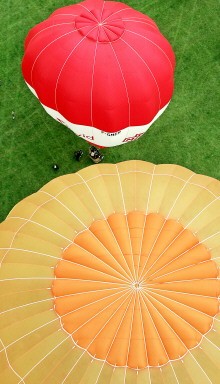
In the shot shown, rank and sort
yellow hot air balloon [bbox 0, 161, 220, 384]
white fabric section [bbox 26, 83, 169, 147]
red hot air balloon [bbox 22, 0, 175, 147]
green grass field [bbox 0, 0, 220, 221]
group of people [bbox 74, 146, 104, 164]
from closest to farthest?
yellow hot air balloon [bbox 0, 161, 220, 384], red hot air balloon [bbox 22, 0, 175, 147], white fabric section [bbox 26, 83, 169, 147], group of people [bbox 74, 146, 104, 164], green grass field [bbox 0, 0, 220, 221]

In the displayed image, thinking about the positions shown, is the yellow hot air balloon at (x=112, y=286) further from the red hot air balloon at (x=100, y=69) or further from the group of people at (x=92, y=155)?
the group of people at (x=92, y=155)

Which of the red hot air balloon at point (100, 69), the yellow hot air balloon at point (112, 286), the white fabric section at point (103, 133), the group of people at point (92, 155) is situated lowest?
the yellow hot air balloon at point (112, 286)

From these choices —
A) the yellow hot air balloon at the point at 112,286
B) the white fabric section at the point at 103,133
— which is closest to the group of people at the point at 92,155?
the white fabric section at the point at 103,133

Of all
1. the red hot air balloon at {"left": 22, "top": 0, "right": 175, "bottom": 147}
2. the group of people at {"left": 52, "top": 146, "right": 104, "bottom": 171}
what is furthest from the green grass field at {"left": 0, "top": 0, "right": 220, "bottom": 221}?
the red hot air balloon at {"left": 22, "top": 0, "right": 175, "bottom": 147}

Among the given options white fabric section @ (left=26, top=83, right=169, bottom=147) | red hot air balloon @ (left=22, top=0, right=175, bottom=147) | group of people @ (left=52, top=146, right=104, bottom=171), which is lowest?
group of people @ (left=52, top=146, right=104, bottom=171)

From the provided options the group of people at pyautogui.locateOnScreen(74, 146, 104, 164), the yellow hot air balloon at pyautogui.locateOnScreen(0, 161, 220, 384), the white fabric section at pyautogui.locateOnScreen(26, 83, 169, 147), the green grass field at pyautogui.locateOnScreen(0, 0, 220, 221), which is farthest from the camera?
the green grass field at pyautogui.locateOnScreen(0, 0, 220, 221)

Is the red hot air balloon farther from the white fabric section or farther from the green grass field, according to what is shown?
Answer: the green grass field

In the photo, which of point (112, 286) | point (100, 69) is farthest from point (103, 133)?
point (112, 286)
